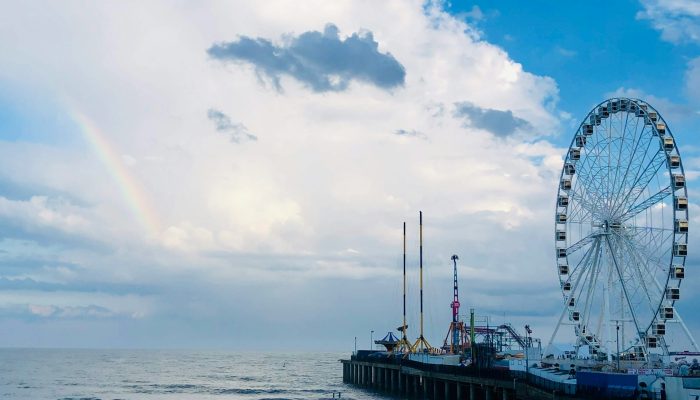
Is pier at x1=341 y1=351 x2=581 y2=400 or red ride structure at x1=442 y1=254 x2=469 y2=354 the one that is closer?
pier at x1=341 y1=351 x2=581 y2=400

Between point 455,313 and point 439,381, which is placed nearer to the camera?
point 439,381

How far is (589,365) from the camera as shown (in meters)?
71.8

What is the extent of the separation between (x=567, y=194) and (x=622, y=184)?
11.5m

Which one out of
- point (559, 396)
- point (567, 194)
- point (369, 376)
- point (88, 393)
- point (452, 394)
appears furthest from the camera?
point (369, 376)

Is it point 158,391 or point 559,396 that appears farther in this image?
point 158,391

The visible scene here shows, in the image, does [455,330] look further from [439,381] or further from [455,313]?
[439,381]

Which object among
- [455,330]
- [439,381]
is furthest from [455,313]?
[439,381]

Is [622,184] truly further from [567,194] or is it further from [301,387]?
[301,387]

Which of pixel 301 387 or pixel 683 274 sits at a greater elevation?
pixel 683 274

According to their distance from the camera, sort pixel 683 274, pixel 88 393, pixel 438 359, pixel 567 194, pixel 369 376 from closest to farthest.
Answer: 1. pixel 683 274
2. pixel 567 194
3. pixel 438 359
4. pixel 88 393
5. pixel 369 376

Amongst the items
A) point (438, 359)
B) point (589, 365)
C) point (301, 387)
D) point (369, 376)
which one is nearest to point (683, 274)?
point (589, 365)

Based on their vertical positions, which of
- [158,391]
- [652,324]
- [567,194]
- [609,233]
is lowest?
[158,391]

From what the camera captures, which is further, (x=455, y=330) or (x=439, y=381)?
(x=455, y=330)

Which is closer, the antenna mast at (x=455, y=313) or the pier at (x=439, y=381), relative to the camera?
the pier at (x=439, y=381)
